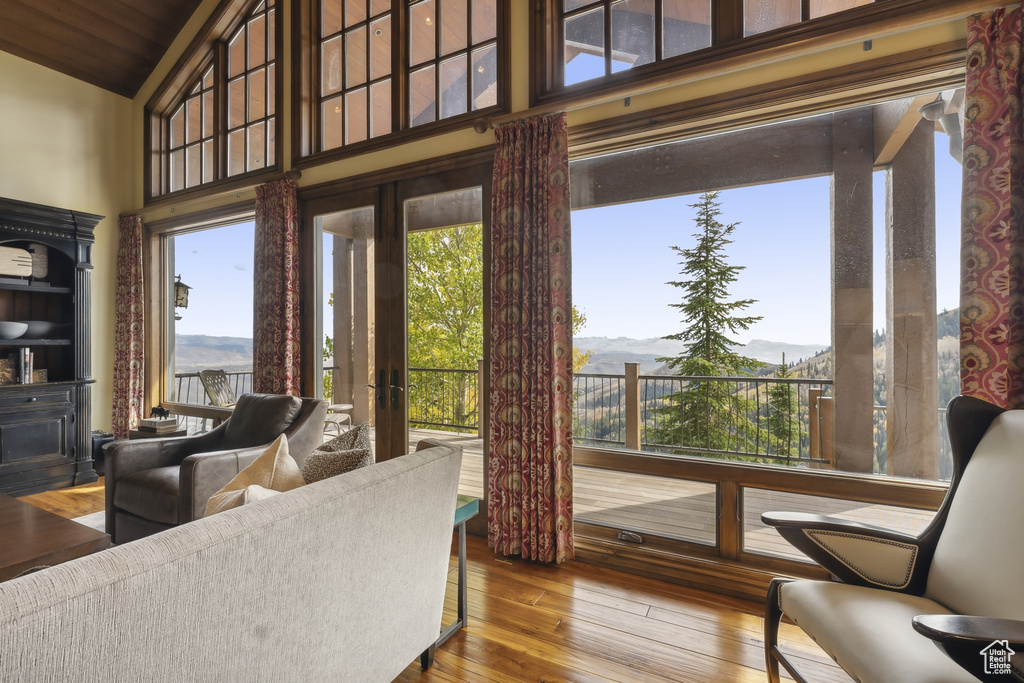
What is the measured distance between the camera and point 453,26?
128 inches

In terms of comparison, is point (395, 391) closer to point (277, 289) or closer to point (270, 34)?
point (277, 289)

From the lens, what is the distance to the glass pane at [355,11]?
144 inches

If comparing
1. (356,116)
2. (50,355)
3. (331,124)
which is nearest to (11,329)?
(50,355)

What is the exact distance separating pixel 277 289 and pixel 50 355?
2537mm

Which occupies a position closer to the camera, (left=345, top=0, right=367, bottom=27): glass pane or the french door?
the french door

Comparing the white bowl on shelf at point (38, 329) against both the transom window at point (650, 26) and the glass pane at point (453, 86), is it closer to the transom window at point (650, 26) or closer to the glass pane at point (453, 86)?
the glass pane at point (453, 86)

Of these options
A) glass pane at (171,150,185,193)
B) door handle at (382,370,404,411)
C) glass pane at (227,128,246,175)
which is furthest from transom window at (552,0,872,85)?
glass pane at (171,150,185,193)

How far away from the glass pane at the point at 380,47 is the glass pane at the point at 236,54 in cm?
156

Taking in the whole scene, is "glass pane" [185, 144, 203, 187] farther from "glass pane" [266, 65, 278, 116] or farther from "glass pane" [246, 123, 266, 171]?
"glass pane" [266, 65, 278, 116]

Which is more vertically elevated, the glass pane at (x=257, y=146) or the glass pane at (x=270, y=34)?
the glass pane at (x=270, y=34)

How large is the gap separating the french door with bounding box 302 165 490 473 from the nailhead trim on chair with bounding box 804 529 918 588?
1972mm

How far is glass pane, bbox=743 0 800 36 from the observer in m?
2.32

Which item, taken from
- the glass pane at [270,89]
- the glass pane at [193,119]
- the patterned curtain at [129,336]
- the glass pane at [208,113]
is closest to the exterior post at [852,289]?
the glass pane at [270,89]

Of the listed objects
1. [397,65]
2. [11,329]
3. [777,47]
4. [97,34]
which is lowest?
[11,329]
